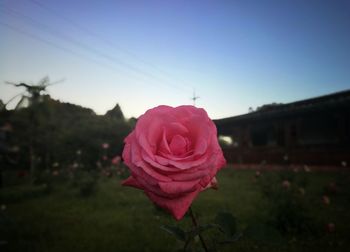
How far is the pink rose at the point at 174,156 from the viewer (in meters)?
0.44

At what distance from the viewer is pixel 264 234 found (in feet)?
1.91

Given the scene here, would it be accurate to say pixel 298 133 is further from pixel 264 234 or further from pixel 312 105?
pixel 264 234

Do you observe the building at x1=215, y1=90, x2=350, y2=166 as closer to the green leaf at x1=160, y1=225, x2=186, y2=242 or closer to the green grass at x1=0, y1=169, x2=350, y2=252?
the green grass at x1=0, y1=169, x2=350, y2=252

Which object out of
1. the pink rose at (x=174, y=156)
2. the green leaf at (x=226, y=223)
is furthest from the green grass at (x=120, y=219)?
the pink rose at (x=174, y=156)

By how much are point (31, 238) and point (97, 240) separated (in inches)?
33.7

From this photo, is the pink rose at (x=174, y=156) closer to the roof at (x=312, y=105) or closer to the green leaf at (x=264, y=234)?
the green leaf at (x=264, y=234)

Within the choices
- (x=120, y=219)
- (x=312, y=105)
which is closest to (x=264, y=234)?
(x=120, y=219)

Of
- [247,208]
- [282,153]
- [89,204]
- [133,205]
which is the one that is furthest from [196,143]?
[282,153]

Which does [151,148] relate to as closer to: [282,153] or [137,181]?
[137,181]

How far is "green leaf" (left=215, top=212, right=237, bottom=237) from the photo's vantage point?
64 centimetres

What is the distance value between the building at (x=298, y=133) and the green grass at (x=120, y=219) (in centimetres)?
417

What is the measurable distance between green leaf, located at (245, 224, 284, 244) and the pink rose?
167mm

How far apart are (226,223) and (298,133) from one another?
12.7 meters

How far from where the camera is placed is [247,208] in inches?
194
